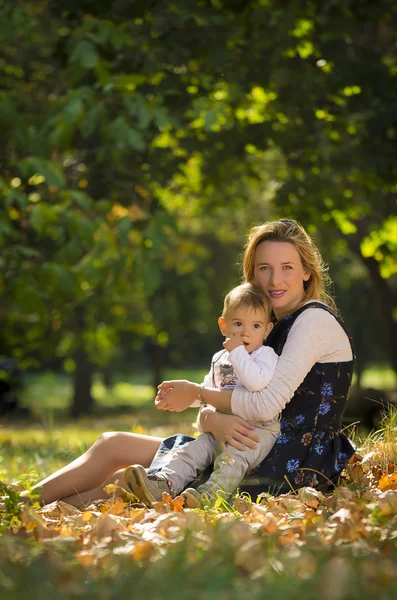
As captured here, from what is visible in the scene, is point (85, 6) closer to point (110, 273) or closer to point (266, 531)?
point (110, 273)

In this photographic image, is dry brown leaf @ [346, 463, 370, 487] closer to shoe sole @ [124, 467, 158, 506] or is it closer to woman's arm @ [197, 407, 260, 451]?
woman's arm @ [197, 407, 260, 451]

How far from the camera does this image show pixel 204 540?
2.76 m

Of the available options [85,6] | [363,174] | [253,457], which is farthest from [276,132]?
[253,457]

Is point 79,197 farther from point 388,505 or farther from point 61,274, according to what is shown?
point 388,505

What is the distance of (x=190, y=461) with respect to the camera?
4.03m

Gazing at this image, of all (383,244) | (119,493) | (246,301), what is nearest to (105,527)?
(119,493)

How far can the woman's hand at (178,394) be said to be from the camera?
4207 mm

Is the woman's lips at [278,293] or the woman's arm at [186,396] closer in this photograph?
the woman's arm at [186,396]

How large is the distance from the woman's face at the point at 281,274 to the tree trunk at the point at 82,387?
17.2 meters

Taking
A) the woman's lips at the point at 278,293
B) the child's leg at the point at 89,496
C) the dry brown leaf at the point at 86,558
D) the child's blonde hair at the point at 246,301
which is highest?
the child's blonde hair at the point at 246,301

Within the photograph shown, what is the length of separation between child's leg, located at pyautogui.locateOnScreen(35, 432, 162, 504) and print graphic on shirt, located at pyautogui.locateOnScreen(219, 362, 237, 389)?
1.66 ft

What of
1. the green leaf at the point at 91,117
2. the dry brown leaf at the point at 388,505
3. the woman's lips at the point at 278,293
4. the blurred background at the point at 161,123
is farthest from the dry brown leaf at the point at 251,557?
the green leaf at the point at 91,117

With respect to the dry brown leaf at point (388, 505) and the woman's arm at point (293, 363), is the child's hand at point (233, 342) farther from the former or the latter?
the dry brown leaf at point (388, 505)

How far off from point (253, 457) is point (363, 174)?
6.03 metres
